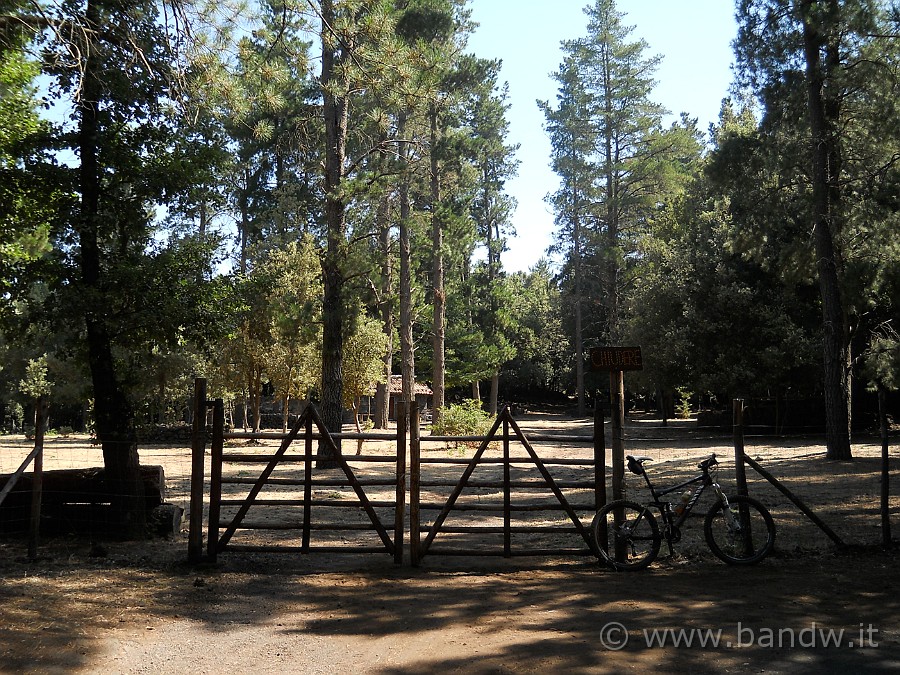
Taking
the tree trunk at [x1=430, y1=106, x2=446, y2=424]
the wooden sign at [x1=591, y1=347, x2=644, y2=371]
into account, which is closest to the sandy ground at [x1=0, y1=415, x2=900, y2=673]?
the wooden sign at [x1=591, y1=347, x2=644, y2=371]

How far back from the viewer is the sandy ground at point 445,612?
482 cm

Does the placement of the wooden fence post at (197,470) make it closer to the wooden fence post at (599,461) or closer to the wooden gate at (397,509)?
the wooden gate at (397,509)

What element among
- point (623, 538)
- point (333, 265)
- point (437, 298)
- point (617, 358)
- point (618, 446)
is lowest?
point (623, 538)

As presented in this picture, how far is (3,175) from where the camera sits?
8.74m

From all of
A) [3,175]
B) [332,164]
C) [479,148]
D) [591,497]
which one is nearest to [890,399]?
[479,148]

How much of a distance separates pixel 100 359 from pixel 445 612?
18.9 feet

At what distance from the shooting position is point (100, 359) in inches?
363

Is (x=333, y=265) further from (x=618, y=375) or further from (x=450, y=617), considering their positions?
(x=450, y=617)

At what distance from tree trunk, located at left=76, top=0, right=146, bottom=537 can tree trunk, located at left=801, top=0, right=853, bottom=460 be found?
15.4 metres

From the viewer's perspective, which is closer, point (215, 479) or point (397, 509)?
point (215, 479)

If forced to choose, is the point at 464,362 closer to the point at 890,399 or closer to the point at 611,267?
the point at 611,267

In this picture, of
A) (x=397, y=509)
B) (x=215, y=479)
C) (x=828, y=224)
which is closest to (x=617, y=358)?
(x=397, y=509)

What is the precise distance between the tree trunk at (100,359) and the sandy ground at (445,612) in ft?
1.92

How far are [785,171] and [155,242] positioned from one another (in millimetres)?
15138
